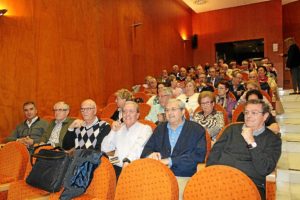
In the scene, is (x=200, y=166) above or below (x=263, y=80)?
below

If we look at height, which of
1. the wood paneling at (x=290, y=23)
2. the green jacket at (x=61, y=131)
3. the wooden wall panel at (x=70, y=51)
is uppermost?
the wood paneling at (x=290, y=23)

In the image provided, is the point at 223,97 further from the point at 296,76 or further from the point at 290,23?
the point at 290,23

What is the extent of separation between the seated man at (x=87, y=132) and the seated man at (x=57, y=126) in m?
0.40

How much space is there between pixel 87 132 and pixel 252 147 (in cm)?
162

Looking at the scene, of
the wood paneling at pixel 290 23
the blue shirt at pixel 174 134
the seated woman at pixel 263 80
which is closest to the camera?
the blue shirt at pixel 174 134

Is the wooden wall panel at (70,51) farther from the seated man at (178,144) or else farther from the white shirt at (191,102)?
the seated man at (178,144)

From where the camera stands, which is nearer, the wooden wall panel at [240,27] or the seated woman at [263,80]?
the seated woman at [263,80]

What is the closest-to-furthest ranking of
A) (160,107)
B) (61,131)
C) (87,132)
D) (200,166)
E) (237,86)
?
(200,166) < (87,132) < (61,131) < (160,107) < (237,86)

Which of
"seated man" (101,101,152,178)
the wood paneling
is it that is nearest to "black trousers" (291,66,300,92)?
the wood paneling

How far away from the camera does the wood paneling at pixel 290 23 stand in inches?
383

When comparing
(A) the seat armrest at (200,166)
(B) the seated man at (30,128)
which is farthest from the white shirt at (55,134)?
(A) the seat armrest at (200,166)

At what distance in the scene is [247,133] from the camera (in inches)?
80.0

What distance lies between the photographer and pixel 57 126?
11.6 ft

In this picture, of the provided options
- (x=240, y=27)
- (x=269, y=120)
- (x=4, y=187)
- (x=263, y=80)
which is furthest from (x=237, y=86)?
(x=240, y=27)
